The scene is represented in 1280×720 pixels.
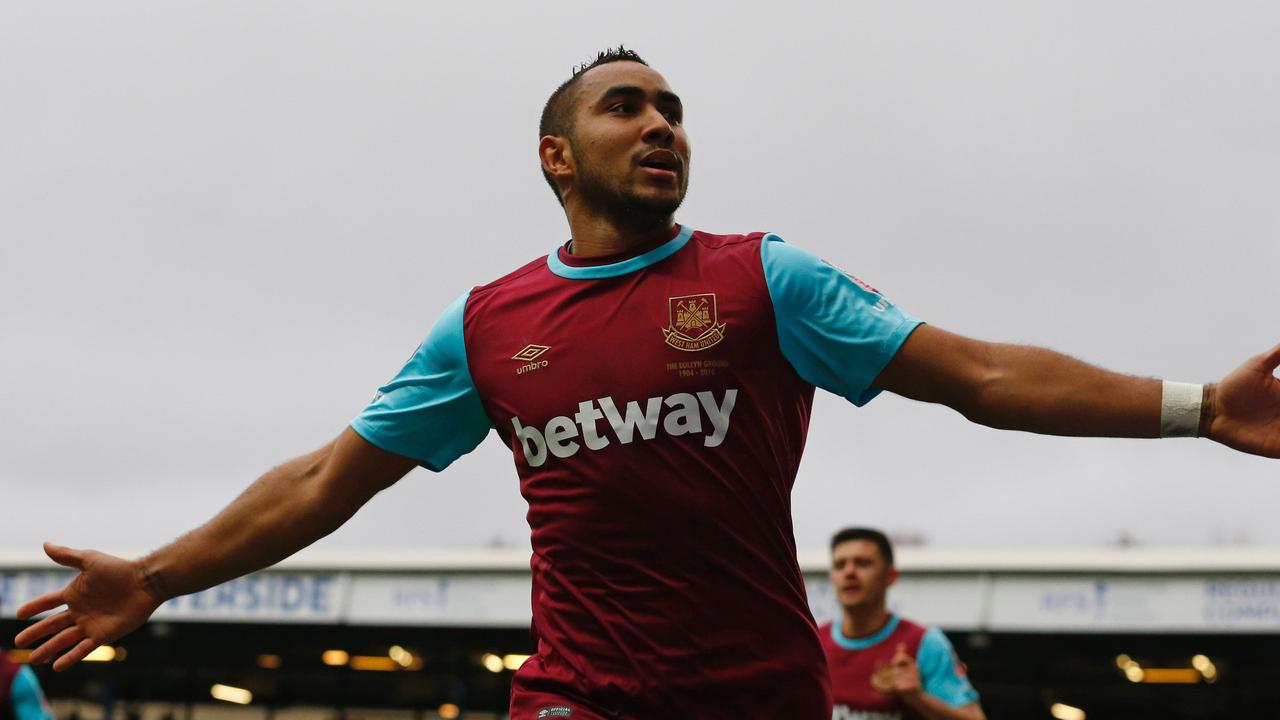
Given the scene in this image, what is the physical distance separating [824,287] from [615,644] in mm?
1070

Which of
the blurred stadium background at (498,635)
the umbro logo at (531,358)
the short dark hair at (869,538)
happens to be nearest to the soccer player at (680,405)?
the umbro logo at (531,358)

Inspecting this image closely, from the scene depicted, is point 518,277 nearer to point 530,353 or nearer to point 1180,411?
point 530,353

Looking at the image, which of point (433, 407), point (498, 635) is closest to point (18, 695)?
point (433, 407)

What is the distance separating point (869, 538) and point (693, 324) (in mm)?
5475

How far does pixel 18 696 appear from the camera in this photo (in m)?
10.5

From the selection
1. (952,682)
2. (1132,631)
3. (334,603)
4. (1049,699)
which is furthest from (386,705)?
(952,682)

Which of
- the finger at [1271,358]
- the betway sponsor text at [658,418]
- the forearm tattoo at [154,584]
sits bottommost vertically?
the forearm tattoo at [154,584]

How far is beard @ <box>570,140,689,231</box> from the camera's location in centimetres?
411

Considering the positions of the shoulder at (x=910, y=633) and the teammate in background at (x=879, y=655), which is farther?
the shoulder at (x=910, y=633)

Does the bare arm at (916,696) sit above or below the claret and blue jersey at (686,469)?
below

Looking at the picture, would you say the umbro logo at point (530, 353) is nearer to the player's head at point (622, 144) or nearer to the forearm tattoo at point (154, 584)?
the player's head at point (622, 144)

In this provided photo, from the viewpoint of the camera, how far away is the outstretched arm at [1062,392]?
3445 mm

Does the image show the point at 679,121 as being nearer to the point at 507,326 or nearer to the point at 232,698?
the point at 507,326

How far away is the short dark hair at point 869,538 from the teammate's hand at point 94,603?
5386 millimetres
